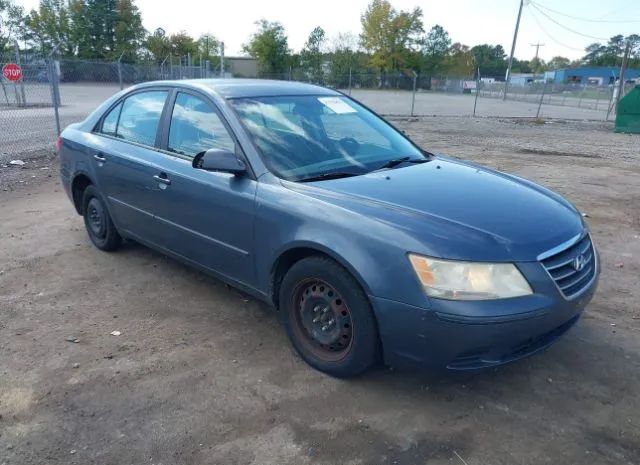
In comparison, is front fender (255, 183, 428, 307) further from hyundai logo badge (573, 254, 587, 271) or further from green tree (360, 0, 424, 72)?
green tree (360, 0, 424, 72)

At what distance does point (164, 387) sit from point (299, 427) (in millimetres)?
859

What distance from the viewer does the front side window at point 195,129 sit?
3670 millimetres

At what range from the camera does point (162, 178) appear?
13.0 ft

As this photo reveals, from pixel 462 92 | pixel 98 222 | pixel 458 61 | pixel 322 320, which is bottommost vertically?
pixel 98 222

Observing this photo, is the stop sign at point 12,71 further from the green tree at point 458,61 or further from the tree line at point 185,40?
the green tree at point 458,61

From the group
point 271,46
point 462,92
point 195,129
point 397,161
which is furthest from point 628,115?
point 271,46

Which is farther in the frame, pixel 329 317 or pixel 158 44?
pixel 158 44

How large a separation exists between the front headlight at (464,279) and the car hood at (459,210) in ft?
0.15

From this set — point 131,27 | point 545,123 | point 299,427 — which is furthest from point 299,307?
point 131,27

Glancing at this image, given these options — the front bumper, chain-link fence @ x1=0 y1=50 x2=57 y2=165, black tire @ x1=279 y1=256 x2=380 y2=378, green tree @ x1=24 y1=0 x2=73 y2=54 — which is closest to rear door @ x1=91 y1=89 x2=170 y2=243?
black tire @ x1=279 y1=256 x2=380 y2=378

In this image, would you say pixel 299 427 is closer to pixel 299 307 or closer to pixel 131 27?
pixel 299 307

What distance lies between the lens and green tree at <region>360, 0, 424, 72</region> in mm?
67625

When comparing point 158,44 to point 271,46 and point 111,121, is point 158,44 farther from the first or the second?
point 111,121

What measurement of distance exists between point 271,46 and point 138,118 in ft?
191
